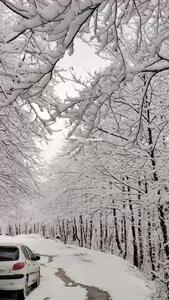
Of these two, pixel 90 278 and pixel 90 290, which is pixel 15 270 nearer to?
pixel 90 290

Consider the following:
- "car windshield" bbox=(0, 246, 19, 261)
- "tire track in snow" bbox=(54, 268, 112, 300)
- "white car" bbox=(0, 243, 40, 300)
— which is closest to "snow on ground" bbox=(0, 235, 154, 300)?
"tire track in snow" bbox=(54, 268, 112, 300)

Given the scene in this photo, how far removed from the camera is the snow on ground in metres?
14.1

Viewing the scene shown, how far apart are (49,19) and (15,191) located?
13.3m

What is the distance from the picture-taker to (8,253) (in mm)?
12625

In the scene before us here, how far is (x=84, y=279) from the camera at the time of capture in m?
18.5

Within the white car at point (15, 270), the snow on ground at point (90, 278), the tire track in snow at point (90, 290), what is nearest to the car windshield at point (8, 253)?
the white car at point (15, 270)

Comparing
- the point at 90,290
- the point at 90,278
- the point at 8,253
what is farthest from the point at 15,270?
the point at 90,278

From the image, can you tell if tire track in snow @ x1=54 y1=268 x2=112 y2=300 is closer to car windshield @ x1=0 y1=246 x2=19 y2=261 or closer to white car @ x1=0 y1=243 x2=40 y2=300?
white car @ x1=0 y1=243 x2=40 y2=300

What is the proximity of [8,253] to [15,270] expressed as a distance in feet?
2.26

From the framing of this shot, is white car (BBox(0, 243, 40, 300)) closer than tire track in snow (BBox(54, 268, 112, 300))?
Yes

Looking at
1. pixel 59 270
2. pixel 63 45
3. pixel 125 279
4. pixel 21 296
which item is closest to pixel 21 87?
pixel 63 45

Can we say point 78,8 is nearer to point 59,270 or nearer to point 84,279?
point 84,279

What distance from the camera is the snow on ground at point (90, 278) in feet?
46.4

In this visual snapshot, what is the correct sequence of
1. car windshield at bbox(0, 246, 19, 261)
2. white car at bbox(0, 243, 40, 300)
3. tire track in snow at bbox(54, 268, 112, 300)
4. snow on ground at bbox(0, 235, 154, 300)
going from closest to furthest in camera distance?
white car at bbox(0, 243, 40, 300), car windshield at bbox(0, 246, 19, 261), tire track in snow at bbox(54, 268, 112, 300), snow on ground at bbox(0, 235, 154, 300)
